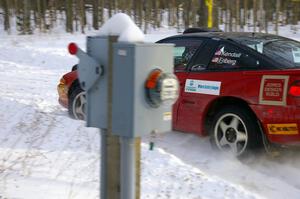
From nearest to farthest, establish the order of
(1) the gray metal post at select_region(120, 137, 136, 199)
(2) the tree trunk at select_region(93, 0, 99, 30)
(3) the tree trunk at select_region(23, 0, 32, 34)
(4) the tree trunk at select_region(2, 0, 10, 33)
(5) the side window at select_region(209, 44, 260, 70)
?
(1) the gray metal post at select_region(120, 137, 136, 199), (5) the side window at select_region(209, 44, 260, 70), (3) the tree trunk at select_region(23, 0, 32, 34), (4) the tree trunk at select_region(2, 0, 10, 33), (2) the tree trunk at select_region(93, 0, 99, 30)

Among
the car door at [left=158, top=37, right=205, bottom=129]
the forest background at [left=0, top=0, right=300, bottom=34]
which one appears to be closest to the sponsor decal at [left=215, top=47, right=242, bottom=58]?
the car door at [left=158, top=37, right=205, bottom=129]

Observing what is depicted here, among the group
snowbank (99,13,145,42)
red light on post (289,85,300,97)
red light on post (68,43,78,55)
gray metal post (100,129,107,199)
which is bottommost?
gray metal post (100,129,107,199)

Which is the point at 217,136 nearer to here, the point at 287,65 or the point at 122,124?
the point at 287,65

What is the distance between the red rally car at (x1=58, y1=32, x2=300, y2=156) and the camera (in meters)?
5.67

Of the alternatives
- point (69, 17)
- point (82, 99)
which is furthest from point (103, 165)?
point (69, 17)

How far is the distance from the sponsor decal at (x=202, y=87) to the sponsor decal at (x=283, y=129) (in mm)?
826

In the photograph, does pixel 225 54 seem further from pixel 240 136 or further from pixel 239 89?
pixel 240 136

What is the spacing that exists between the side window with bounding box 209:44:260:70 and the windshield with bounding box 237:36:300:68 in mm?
152

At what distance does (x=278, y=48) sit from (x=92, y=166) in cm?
278

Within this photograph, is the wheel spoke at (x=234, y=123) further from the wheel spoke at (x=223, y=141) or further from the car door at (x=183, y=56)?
the car door at (x=183, y=56)

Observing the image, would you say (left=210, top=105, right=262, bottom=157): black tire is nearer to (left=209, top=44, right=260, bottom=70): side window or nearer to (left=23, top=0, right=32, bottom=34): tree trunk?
(left=209, top=44, right=260, bottom=70): side window

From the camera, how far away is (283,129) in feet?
18.7

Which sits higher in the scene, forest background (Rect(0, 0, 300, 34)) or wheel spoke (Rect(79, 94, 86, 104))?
forest background (Rect(0, 0, 300, 34))

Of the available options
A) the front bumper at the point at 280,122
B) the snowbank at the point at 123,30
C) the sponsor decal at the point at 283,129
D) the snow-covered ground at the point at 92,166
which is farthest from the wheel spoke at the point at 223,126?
the snowbank at the point at 123,30
